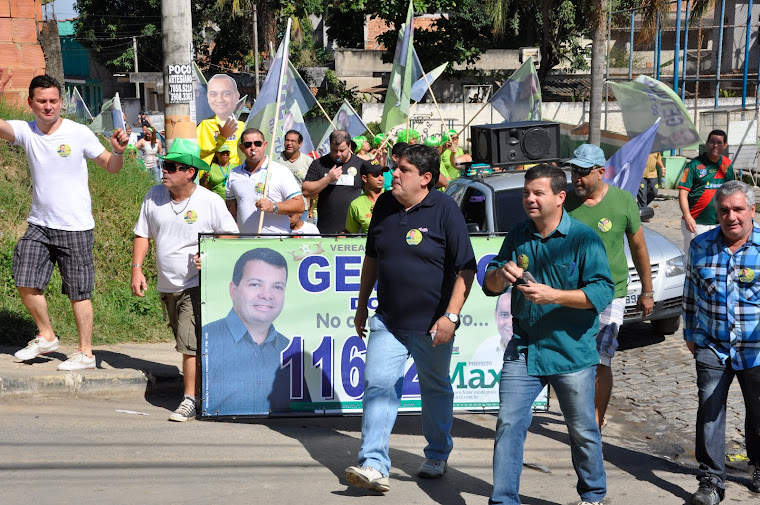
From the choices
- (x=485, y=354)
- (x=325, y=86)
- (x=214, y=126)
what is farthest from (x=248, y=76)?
(x=485, y=354)

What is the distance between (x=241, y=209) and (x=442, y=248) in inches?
115

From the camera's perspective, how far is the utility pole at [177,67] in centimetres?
874

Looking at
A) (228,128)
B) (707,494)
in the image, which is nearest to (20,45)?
(228,128)

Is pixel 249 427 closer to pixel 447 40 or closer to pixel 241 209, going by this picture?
pixel 241 209

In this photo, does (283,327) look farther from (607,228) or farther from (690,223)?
(690,223)

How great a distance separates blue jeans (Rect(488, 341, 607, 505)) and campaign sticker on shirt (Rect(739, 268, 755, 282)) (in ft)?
3.70

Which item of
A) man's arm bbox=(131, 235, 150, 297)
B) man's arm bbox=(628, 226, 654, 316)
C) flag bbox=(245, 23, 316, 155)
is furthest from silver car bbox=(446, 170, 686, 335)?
man's arm bbox=(131, 235, 150, 297)

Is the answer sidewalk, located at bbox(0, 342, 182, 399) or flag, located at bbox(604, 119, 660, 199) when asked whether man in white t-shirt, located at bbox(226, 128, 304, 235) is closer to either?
sidewalk, located at bbox(0, 342, 182, 399)

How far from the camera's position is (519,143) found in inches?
482

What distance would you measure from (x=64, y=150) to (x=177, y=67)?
2183mm

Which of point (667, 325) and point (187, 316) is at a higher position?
point (187, 316)

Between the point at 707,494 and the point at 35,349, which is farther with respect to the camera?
the point at 35,349

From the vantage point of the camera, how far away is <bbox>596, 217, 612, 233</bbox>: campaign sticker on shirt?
5977 millimetres

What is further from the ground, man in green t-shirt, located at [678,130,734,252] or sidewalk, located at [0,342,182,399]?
man in green t-shirt, located at [678,130,734,252]
